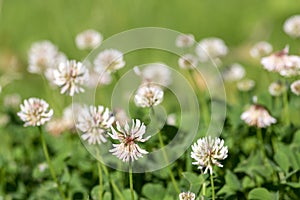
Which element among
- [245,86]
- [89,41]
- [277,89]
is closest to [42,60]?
[89,41]

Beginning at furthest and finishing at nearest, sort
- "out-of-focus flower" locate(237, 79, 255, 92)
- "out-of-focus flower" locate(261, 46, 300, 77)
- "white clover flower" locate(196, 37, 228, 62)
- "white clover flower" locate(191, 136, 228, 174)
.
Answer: "white clover flower" locate(196, 37, 228, 62) < "out-of-focus flower" locate(237, 79, 255, 92) < "out-of-focus flower" locate(261, 46, 300, 77) < "white clover flower" locate(191, 136, 228, 174)

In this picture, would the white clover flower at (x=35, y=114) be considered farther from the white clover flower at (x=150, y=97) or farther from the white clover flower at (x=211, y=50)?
the white clover flower at (x=211, y=50)

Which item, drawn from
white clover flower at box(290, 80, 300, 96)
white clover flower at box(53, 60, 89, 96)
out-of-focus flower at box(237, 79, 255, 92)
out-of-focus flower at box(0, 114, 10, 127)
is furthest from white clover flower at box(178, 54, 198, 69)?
out-of-focus flower at box(0, 114, 10, 127)

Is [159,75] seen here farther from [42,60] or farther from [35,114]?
[35,114]

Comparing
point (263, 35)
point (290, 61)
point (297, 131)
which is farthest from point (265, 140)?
point (263, 35)

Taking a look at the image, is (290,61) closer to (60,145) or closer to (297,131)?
(297,131)

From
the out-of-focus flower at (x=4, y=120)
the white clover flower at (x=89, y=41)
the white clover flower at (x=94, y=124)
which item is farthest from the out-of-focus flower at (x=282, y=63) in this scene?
the out-of-focus flower at (x=4, y=120)

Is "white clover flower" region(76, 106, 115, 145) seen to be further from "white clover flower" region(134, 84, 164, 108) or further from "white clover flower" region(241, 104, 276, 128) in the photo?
"white clover flower" region(241, 104, 276, 128)

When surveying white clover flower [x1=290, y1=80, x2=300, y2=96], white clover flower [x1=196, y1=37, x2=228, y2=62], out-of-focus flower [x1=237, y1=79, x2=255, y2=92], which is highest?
white clover flower [x1=196, y1=37, x2=228, y2=62]
